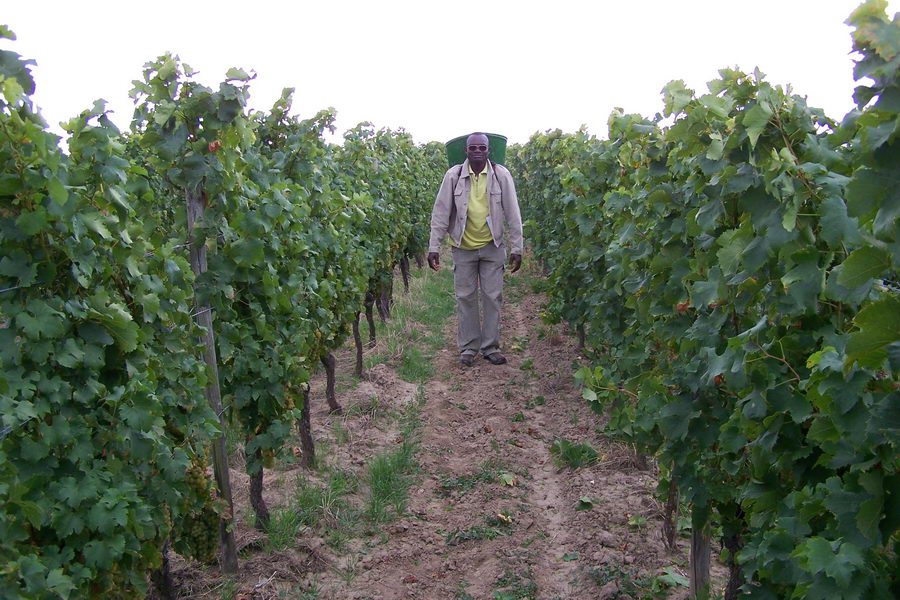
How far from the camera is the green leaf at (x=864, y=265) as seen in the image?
1.23 m

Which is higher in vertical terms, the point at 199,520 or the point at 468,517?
the point at 199,520

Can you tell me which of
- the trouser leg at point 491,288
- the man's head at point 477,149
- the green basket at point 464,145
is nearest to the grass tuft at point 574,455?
the trouser leg at point 491,288

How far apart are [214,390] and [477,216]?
4.33 meters

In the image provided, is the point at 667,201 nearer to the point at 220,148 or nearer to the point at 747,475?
the point at 747,475

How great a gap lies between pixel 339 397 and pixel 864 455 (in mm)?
5151

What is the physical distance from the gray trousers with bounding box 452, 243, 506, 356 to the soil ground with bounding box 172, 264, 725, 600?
3.62 ft

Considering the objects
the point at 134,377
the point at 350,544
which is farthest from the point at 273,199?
the point at 350,544

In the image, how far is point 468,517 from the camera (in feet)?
14.2

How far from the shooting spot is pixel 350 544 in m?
4.02

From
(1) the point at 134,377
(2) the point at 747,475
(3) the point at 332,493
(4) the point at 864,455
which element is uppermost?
(1) the point at 134,377

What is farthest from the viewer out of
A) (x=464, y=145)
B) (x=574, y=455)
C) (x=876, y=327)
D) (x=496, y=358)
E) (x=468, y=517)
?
(x=464, y=145)

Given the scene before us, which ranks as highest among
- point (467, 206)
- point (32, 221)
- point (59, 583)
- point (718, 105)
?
point (467, 206)

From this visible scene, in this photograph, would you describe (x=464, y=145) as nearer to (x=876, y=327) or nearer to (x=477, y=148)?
(x=477, y=148)

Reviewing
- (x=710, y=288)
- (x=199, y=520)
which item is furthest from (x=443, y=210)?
(x=710, y=288)
